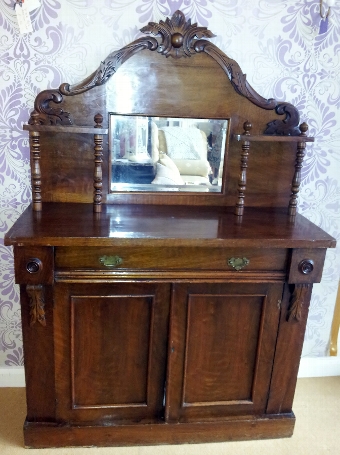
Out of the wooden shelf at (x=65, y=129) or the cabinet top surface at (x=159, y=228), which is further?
the wooden shelf at (x=65, y=129)

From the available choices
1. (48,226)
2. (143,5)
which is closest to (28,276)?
(48,226)

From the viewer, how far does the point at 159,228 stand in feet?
4.89

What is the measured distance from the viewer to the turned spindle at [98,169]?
1.55 meters

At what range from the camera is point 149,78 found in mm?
1660

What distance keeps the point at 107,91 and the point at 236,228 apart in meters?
0.70

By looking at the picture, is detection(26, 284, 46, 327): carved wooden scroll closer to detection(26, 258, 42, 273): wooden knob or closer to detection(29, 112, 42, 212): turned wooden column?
detection(26, 258, 42, 273): wooden knob

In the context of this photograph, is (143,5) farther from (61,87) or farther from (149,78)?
(61,87)

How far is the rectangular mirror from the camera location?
5.57 ft

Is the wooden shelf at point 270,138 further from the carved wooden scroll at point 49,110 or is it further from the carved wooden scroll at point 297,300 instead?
the carved wooden scroll at point 49,110

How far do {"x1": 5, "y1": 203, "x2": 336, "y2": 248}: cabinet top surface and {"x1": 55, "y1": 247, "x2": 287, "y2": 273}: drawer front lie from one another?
2.1 inches

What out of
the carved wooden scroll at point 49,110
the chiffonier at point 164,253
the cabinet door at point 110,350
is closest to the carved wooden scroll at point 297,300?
the chiffonier at point 164,253

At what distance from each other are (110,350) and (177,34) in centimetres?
118

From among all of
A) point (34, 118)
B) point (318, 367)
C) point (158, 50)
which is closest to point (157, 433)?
point (318, 367)

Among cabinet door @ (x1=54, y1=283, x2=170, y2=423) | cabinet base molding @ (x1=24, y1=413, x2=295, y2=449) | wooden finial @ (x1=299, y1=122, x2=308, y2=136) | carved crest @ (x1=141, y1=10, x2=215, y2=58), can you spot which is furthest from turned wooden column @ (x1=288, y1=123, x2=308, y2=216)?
cabinet base molding @ (x1=24, y1=413, x2=295, y2=449)
